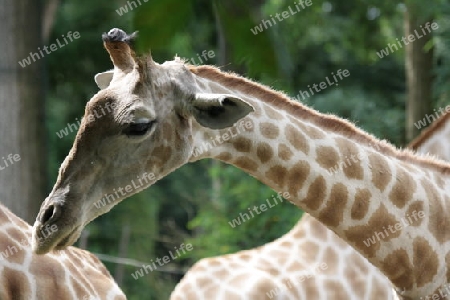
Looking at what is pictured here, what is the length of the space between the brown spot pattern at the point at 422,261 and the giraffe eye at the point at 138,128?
3.79 feet

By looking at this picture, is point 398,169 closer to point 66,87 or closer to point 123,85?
point 123,85

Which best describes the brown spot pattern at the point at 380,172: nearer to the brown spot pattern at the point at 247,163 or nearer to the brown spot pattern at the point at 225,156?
the brown spot pattern at the point at 247,163

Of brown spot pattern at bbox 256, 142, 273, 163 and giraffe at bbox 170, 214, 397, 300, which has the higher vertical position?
brown spot pattern at bbox 256, 142, 273, 163

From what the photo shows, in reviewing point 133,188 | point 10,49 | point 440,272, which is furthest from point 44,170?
point 440,272

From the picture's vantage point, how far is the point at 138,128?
2814 mm

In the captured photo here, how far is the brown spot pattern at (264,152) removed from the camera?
10.1 ft

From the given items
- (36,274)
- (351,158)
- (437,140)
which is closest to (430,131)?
(437,140)

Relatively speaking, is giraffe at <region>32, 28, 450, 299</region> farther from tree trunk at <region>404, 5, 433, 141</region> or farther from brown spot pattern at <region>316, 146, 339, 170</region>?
tree trunk at <region>404, 5, 433, 141</region>

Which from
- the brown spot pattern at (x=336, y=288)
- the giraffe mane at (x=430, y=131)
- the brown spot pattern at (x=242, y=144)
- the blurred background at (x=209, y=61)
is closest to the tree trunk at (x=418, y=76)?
the blurred background at (x=209, y=61)

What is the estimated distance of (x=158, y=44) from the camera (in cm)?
94

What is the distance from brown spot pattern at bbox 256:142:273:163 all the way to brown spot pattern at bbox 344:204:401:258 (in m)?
0.43

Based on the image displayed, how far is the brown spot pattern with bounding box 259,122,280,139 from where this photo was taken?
3090mm

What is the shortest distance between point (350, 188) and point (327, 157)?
0.15 meters

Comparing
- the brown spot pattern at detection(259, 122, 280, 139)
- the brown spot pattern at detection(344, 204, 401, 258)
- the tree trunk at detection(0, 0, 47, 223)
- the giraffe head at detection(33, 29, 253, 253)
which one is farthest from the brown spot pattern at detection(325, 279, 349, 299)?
the tree trunk at detection(0, 0, 47, 223)
